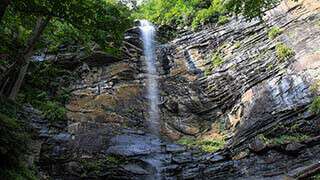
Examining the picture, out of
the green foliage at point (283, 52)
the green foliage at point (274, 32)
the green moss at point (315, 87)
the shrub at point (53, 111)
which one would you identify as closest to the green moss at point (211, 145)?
the green moss at point (315, 87)

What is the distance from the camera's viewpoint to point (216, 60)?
18.0 m

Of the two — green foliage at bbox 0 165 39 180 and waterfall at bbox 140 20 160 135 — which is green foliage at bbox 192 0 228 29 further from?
green foliage at bbox 0 165 39 180

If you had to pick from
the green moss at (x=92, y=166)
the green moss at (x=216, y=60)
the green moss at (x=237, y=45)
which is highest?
the green moss at (x=237, y=45)

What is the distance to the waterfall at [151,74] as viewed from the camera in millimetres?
15094

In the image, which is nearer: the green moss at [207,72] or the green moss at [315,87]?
the green moss at [315,87]

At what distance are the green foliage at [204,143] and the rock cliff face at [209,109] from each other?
1.02ft

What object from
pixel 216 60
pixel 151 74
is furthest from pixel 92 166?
pixel 216 60

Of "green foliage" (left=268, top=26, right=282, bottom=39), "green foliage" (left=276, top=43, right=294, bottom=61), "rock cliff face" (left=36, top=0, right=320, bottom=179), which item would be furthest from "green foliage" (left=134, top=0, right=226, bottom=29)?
"green foliage" (left=276, top=43, right=294, bottom=61)

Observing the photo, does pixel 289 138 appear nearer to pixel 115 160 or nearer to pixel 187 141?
pixel 187 141

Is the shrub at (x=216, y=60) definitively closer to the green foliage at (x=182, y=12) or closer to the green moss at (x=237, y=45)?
the green moss at (x=237, y=45)

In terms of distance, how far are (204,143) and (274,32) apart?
584 cm

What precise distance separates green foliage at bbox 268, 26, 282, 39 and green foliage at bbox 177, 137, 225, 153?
5.29 metres

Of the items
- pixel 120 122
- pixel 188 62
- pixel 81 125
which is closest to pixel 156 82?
pixel 188 62

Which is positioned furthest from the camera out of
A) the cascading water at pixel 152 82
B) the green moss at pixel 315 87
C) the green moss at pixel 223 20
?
the green moss at pixel 223 20
